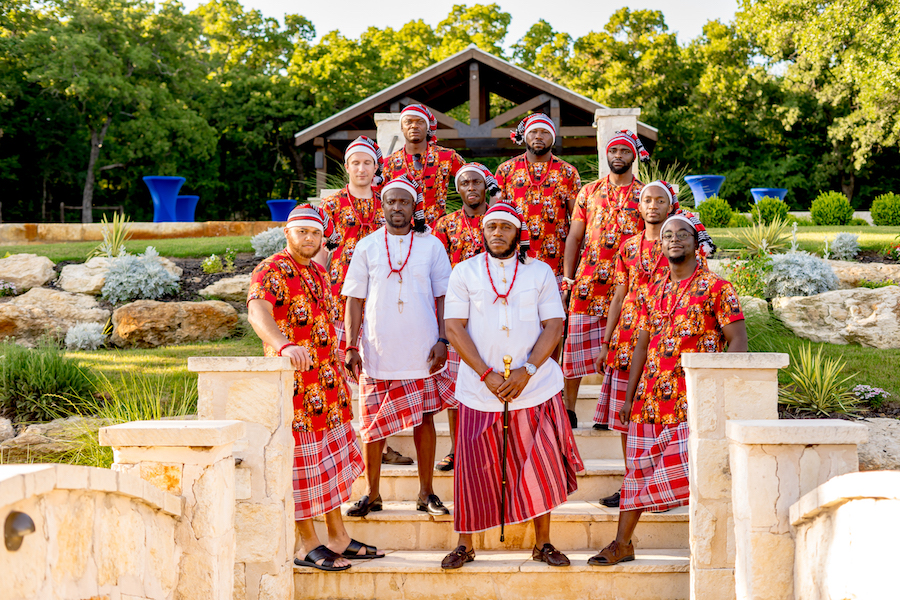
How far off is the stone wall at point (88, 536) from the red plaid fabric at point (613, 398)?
2542mm

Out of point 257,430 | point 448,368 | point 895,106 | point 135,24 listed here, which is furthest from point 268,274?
point 895,106

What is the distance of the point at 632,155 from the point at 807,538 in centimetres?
288

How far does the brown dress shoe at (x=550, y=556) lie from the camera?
12.6 feet

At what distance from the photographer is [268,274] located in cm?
390

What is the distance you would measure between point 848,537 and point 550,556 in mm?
1664

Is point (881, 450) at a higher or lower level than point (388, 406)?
lower

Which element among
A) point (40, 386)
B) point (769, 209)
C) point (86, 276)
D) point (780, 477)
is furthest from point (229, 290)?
point (769, 209)

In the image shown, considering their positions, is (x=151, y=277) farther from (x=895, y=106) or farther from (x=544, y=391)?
(x=895, y=106)

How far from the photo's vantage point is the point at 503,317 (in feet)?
12.9

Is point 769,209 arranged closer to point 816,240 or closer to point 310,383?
point 816,240

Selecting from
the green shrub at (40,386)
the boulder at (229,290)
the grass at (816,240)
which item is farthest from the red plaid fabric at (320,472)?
the grass at (816,240)

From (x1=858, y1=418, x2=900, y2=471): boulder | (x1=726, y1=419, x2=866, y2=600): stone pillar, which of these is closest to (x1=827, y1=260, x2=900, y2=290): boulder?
(x1=858, y1=418, x2=900, y2=471): boulder

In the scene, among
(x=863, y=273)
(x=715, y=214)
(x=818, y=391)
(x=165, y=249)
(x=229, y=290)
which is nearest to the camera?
(x=818, y=391)

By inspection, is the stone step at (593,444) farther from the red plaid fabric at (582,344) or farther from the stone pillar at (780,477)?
the stone pillar at (780,477)
